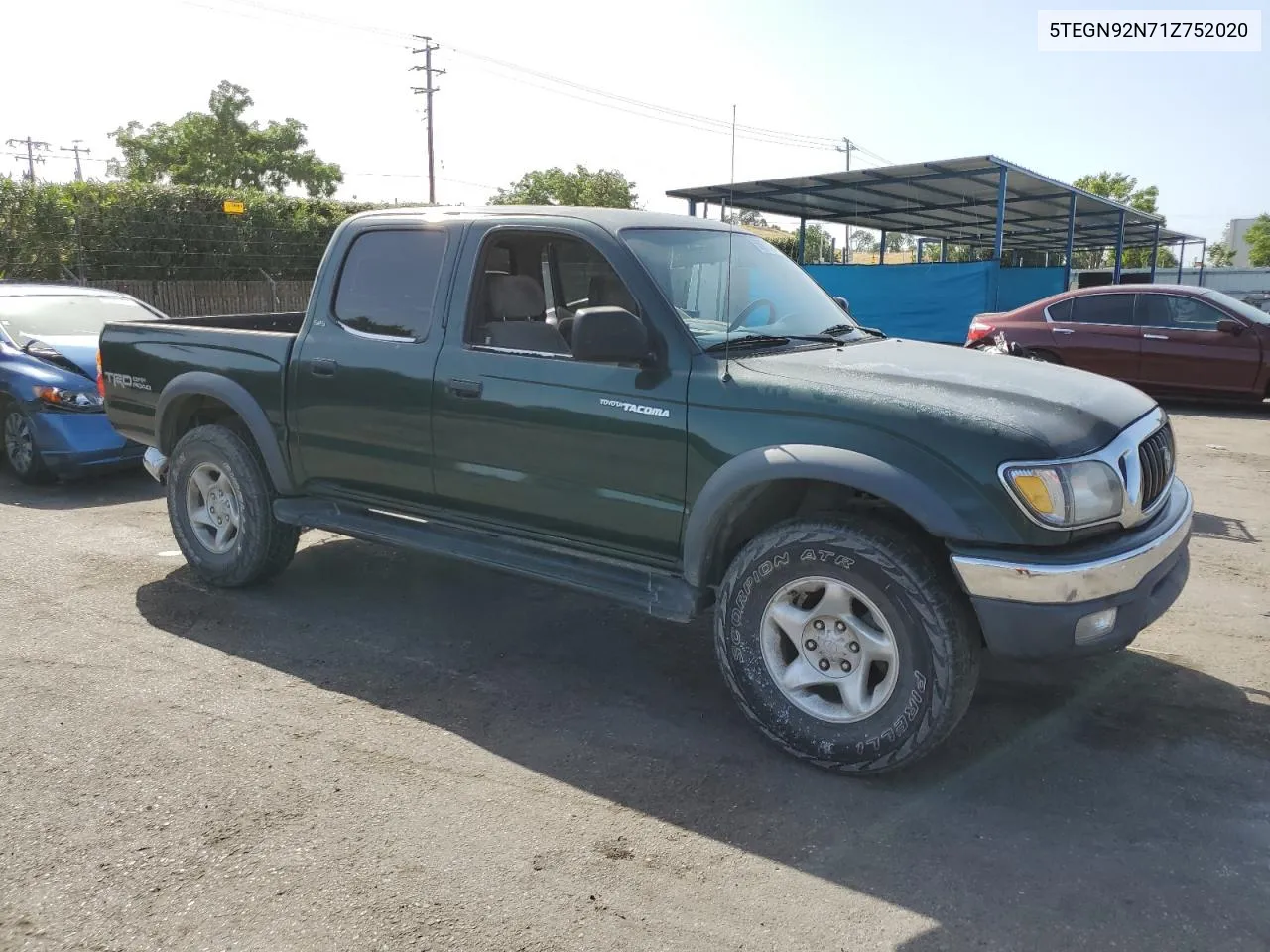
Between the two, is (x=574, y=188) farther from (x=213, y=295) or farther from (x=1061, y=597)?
(x=1061, y=597)

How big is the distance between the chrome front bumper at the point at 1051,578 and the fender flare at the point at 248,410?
11.1ft

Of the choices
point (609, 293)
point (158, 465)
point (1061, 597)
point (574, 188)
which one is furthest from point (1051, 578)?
point (574, 188)

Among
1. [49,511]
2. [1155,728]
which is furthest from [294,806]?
[49,511]

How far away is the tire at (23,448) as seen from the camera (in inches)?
305

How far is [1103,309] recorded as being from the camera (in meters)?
12.0

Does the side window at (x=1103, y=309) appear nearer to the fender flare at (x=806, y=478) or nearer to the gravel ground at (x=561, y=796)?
the gravel ground at (x=561, y=796)

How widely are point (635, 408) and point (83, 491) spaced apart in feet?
20.0

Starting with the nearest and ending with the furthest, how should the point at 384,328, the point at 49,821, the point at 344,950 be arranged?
1. the point at 344,950
2. the point at 49,821
3. the point at 384,328

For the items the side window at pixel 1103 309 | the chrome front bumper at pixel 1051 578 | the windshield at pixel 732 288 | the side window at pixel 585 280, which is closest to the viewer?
the chrome front bumper at pixel 1051 578

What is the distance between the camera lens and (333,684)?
4148 mm

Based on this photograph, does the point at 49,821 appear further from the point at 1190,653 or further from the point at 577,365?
the point at 1190,653

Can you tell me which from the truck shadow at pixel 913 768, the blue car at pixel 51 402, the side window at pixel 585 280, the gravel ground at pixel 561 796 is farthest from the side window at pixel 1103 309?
the blue car at pixel 51 402

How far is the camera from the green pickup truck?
3111 mm

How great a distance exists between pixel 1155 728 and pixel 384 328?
365 cm
